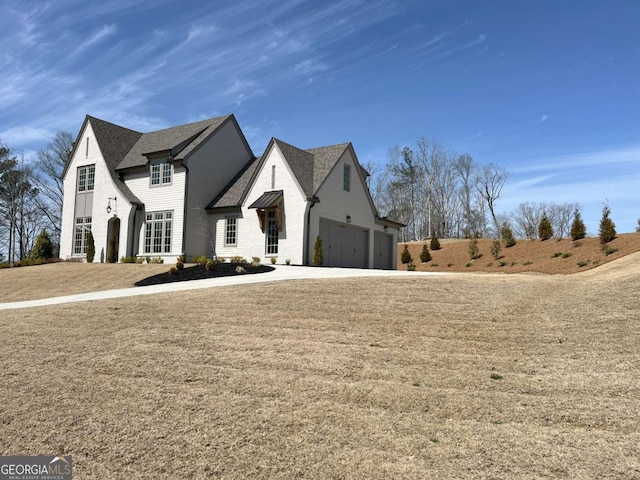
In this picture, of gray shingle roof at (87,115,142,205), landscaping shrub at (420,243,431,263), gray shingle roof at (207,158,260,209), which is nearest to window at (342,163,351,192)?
gray shingle roof at (207,158,260,209)

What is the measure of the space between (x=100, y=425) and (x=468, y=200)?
55.0 metres

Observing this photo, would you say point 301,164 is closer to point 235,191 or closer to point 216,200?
point 235,191

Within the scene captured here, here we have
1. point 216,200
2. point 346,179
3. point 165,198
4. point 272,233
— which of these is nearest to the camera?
point 272,233

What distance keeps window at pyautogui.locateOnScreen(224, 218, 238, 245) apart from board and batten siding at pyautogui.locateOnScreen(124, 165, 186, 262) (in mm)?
2176

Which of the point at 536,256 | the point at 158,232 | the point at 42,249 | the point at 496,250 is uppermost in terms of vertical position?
the point at 158,232

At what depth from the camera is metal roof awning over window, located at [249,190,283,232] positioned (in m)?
22.2

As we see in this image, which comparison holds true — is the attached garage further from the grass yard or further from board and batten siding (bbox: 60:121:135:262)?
the grass yard

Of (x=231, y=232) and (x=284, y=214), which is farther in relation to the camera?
(x=231, y=232)

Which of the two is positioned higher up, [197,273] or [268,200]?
[268,200]

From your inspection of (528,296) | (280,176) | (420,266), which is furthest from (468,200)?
(528,296)

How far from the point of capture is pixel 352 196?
25312 millimetres

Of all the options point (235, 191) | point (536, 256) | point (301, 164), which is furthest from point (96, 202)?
point (536, 256)

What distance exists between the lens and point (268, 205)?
22.0 metres

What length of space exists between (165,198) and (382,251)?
11963 mm
